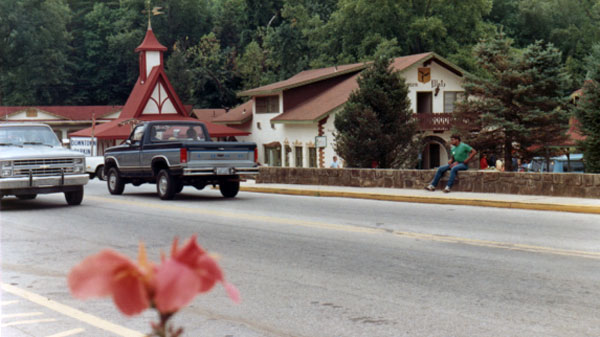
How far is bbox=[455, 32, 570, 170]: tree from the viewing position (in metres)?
40.6

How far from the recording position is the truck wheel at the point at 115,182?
23.9 metres

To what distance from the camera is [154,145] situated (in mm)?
21562

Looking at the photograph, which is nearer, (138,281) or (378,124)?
(138,281)

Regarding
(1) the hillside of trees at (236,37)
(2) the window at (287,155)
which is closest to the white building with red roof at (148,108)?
(2) the window at (287,155)

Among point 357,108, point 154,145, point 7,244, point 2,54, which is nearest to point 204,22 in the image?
point 2,54

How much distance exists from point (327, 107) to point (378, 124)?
16032mm

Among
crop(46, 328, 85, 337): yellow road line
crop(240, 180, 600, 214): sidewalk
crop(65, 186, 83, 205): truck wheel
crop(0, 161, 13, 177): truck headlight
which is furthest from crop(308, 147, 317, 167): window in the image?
crop(46, 328, 85, 337): yellow road line

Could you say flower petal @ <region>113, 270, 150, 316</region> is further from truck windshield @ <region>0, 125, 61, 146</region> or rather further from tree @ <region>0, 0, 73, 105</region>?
tree @ <region>0, 0, 73, 105</region>

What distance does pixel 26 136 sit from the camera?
19812 mm

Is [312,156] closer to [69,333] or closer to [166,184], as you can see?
[166,184]

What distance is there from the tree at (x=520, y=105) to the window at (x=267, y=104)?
1476 cm

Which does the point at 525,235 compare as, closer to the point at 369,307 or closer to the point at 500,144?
the point at 369,307

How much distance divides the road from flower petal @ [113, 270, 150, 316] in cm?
580

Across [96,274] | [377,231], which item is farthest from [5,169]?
[96,274]
